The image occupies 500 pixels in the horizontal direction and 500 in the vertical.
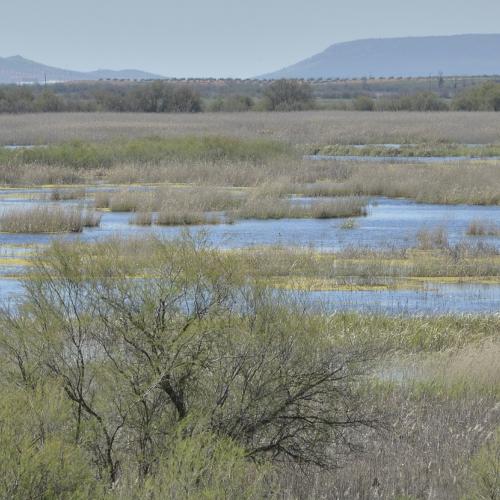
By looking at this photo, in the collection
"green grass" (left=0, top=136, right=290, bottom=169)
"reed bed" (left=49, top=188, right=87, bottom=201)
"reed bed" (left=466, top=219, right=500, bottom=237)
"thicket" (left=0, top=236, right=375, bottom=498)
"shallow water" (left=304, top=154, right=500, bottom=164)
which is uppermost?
"thicket" (left=0, top=236, right=375, bottom=498)

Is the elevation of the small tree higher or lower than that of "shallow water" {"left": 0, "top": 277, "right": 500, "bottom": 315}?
higher

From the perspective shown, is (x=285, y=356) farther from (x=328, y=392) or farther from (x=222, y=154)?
(x=222, y=154)

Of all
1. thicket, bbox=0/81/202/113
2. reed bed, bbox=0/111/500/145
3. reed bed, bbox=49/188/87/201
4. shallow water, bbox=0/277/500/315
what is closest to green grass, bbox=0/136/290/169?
reed bed, bbox=0/111/500/145

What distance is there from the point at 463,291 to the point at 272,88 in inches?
2603

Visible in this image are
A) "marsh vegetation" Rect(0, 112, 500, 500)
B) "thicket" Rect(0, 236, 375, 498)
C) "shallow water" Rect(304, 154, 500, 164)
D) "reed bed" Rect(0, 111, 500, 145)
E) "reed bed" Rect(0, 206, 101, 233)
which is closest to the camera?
"marsh vegetation" Rect(0, 112, 500, 500)

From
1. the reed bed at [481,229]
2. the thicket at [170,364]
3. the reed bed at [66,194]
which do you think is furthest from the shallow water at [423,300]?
the reed bed at [66,194]

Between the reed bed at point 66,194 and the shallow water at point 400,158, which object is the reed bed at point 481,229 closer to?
the reed bed at point 66,194

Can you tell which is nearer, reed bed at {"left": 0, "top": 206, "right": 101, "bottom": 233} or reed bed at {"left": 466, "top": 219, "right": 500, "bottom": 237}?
reed bed at {"left": 466, "top": 219, "right": 500, "bottom": 237}

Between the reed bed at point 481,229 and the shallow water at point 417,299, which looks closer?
the shallow water at point 417,299

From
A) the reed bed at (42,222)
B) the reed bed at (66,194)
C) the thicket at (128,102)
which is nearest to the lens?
the reed bed at (42,222)

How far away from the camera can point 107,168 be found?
39.2 m

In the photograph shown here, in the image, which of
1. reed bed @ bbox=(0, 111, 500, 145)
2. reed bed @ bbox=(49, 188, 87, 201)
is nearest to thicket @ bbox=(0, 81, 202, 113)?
reed bed @ bbox=(0, 111, 500, 145)

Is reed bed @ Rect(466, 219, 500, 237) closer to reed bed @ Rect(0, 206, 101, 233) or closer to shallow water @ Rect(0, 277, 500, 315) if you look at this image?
shallow water @ Rect(0, 277, 500, 315)

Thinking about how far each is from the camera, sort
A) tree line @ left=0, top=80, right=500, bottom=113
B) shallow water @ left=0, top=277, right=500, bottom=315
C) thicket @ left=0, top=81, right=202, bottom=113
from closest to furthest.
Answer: shallow water @ left=0, top=277, right=500, bottom=315
tree line @ left=0, top=80, right=500, bottom=113
thicket @ left=0, top=81, right=202, bottom=113
